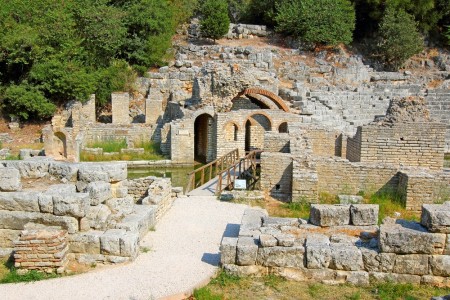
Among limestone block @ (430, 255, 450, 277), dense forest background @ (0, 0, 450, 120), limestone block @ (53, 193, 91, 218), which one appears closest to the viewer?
limestone block @ (430, 255, 450, 277)

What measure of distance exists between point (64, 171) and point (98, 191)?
3.07ft

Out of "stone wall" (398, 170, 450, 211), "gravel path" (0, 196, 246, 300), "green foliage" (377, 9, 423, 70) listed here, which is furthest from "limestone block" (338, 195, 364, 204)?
"green foliage" (377, 9, 423, 70)

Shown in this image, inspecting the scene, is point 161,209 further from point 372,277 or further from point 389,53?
point 389,53

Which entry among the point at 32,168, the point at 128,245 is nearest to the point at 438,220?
the point at 128,245

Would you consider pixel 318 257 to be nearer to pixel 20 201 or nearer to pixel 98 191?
pixel 98 191

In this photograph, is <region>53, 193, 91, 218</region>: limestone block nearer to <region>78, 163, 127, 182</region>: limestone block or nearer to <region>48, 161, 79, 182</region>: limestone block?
<region>78, 163, 127, 182</region>: limestone block

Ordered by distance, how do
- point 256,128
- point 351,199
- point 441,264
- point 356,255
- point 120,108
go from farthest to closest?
point 120,108
point 256,128
point 351,199
point 356,255
point 441,264

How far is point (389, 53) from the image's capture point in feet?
104

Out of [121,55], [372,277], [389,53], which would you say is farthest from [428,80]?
[372,277]

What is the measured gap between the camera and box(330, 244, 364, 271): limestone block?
6.27 metres

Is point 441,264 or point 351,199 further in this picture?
point 351,199

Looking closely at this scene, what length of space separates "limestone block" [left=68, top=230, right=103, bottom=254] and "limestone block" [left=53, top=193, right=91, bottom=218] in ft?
1.05

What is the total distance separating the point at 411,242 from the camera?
618 cm

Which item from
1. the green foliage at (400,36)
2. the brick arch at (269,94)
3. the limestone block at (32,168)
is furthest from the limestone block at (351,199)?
the green foliage at (400,36)
